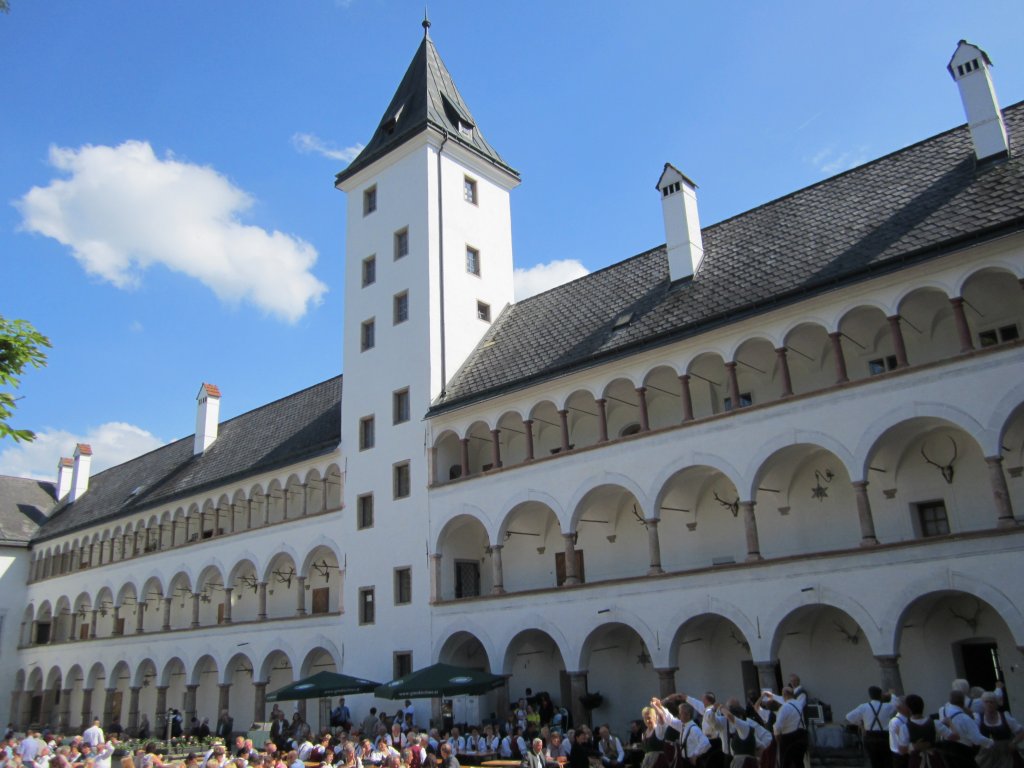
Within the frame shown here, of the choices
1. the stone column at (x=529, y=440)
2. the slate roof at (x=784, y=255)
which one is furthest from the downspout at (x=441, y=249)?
the stone column at (x=529, y=440)

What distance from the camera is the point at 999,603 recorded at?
17.7m

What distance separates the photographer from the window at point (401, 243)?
34.5 metres

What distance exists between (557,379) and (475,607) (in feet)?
24.7

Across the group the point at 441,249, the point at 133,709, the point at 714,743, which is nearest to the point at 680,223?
→ the point at 441,249

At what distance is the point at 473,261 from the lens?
115 ft

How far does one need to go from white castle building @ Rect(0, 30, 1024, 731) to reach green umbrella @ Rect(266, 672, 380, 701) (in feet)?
6.78

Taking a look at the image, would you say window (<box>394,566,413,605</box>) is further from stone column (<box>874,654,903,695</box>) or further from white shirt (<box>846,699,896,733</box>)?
white shirt (<box>846,699,896,733</box>)

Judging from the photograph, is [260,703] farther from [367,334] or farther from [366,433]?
[367,334]

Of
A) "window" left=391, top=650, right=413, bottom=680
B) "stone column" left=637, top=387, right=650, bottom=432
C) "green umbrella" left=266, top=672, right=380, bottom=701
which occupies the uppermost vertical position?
"stone column" left=637, top=387, right=650, bottom=432

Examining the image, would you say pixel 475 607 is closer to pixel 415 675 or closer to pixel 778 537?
pixel 415 675

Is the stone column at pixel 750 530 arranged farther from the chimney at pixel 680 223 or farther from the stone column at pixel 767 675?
the chimney at pixel 680 223

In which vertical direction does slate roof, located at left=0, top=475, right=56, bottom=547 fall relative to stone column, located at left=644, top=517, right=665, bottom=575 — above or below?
above

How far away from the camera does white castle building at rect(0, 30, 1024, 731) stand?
2020 centimetres

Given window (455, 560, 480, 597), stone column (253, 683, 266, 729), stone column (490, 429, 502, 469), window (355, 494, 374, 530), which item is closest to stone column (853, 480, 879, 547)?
stone column (490, 429, 502, 469)
